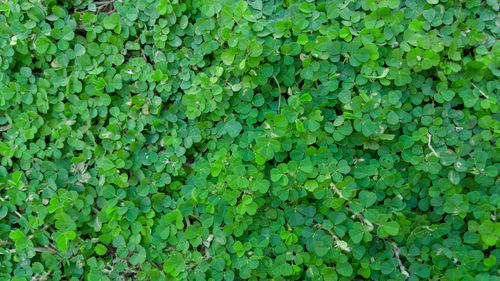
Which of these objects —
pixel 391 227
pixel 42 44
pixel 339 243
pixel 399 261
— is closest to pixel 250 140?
pixel 339 243

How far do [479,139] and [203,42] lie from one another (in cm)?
141

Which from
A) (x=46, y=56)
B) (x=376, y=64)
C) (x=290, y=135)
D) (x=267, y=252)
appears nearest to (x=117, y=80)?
(x=46, y=56)

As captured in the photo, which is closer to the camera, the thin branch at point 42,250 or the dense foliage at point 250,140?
the dense foliage at point 250,140

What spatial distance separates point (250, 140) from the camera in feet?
6.06

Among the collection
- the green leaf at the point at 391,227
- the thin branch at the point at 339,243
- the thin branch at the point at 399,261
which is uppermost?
the green leaf at the point at 391,227

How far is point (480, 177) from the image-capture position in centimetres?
177

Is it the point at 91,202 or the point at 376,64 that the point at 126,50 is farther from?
the point at 376,64

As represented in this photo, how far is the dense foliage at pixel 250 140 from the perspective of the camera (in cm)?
180

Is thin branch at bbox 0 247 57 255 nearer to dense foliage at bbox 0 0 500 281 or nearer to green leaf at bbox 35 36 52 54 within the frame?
dense foliage at bbox 0 0 500 281

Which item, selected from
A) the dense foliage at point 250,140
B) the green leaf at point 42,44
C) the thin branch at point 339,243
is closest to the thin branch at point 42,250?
the dense foliage at point 250,140

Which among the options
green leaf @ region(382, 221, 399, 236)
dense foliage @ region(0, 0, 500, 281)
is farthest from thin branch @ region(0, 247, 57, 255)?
green leaf @ region(382, 221, 399, 236)

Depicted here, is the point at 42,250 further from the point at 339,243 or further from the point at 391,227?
the point at 391,227

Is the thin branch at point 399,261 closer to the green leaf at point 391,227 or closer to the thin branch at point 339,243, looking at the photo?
the green leaf at point 391,227

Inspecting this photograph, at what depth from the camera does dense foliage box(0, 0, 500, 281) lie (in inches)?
70.7
